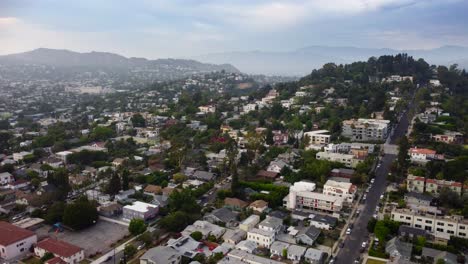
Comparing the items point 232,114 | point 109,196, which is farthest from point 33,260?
point 232,114

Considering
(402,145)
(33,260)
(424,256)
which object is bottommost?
(33,260)

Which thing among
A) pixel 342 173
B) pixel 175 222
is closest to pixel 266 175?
pixel 342 173

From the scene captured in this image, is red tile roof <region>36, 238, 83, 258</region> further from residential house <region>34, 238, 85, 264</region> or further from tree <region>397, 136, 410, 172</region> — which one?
tree <region>397, 136, 410, 172</region>

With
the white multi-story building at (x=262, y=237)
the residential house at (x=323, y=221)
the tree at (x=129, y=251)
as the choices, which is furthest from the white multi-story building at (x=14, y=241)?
the residential house at (x=323, y=221)

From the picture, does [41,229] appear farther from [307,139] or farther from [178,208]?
[307,139]

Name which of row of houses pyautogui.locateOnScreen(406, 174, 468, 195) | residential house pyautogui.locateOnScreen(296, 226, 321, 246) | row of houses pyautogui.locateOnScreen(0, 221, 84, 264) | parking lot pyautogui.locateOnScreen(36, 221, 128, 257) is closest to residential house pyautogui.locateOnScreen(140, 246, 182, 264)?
parking lot pyautogui.locateOnScreen(36, 221, 128, 257)

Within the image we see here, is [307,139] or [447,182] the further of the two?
[307,139]

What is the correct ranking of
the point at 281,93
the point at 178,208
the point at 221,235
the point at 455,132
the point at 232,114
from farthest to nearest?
the point at 281,93, the point at 232,114, the point at 455,132, the point at 178,208, the point at 221,235
